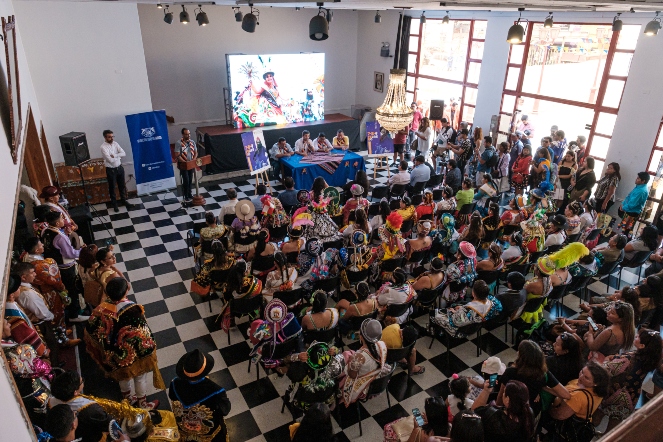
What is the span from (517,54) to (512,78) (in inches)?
20.6

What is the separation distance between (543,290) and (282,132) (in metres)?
8.22

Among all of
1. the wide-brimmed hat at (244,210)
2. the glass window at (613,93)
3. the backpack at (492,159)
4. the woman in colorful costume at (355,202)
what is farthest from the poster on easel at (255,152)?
the glass window at (613,93)

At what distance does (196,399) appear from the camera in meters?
3.22

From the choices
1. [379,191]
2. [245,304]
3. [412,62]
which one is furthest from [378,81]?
[245,304]

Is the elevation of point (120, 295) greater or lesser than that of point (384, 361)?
greater

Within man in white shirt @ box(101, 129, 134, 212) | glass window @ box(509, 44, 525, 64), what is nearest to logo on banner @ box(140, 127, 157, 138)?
man in white shirt @ box(101, 129, 134, 212)

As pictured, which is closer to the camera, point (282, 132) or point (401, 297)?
point (401, 297)

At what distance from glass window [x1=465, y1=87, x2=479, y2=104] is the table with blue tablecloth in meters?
3.74

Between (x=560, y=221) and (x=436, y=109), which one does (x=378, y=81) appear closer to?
(x=436, y=109)

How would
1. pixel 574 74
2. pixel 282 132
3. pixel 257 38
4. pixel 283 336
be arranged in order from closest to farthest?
pixel 283 336 < pixel 574 74 < pixel 282 132 < pixel 257 38

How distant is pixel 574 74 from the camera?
944cm

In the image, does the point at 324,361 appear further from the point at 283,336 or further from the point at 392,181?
the point at 392,181

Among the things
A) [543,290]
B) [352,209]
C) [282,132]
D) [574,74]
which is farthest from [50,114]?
[574,74]

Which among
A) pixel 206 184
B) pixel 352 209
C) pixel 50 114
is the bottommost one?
pixel 206 184
